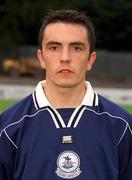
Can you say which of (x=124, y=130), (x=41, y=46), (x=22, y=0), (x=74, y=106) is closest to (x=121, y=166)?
(x=124, y=130)

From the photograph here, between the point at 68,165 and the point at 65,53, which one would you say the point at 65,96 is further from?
the point at 68,165

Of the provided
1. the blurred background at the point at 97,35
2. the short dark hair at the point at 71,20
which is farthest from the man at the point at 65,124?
the blurred background at the point at 97,35

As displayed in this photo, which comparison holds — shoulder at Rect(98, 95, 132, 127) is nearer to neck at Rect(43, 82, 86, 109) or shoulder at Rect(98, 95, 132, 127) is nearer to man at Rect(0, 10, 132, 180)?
man at Rect(0, 10, 132, 180)

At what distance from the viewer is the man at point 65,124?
3041mm

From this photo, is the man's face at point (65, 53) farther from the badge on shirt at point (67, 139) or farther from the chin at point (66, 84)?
the badge on shirt at point (67, 139)

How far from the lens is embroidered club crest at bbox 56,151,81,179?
9.87 feet

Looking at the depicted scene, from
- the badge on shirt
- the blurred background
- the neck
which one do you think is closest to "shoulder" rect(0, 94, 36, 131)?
the neck

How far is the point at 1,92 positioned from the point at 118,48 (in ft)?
58.7

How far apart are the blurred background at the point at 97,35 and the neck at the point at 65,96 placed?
2639 cm

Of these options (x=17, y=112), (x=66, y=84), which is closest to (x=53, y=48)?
(x=66, y=84)

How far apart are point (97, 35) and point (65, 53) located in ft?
103

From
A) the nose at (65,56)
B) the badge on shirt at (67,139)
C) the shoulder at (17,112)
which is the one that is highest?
the nose at (65,56)

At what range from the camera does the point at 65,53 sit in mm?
3090

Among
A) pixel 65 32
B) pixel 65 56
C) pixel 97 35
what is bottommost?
pixel 65 56
